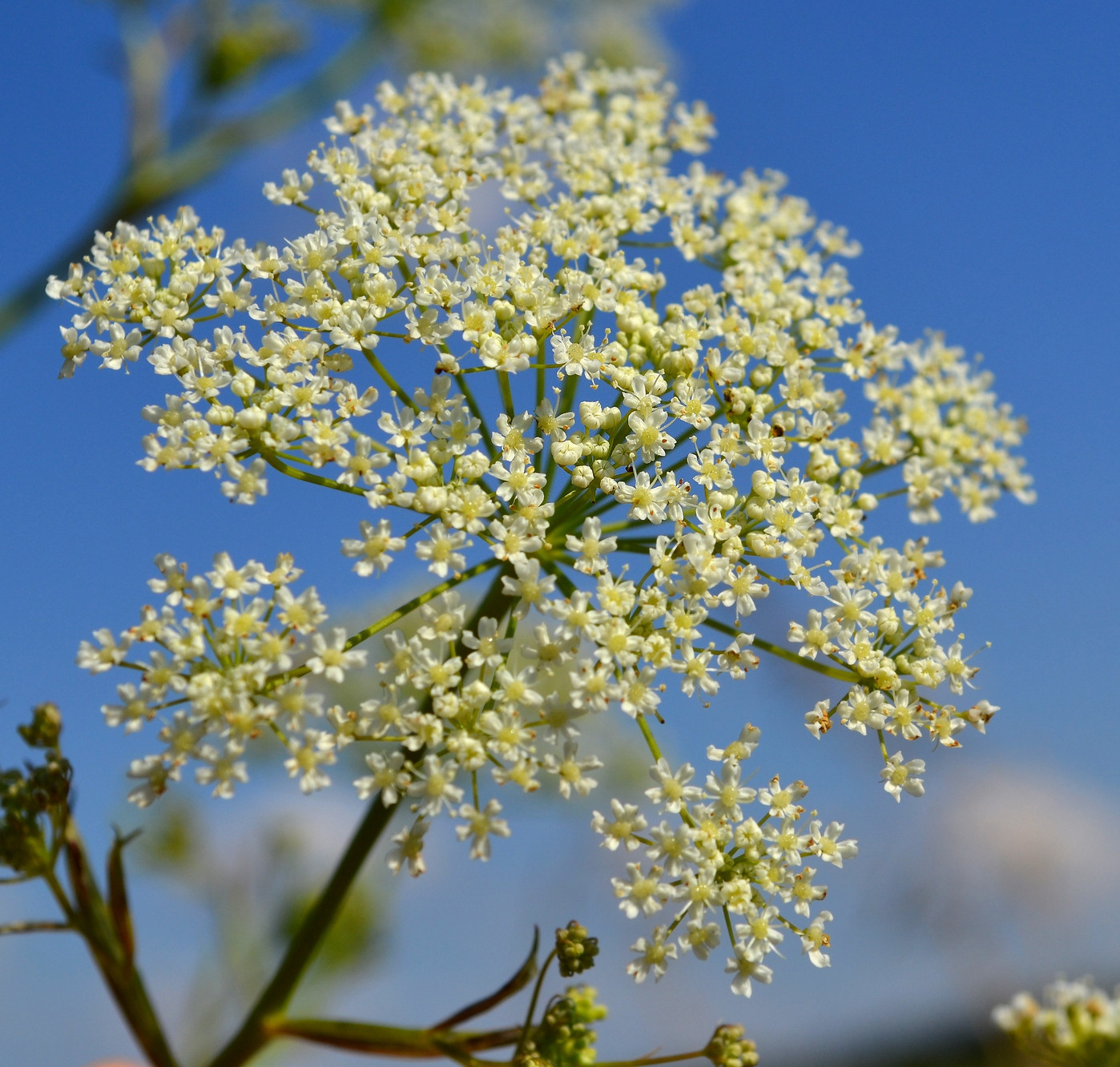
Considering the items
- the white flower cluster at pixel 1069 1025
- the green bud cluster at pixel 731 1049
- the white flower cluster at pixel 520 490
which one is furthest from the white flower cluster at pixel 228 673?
the white flower cluster at pixel 1069 1025

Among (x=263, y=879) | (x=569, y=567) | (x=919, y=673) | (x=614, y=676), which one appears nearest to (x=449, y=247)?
(x=569, y=567)

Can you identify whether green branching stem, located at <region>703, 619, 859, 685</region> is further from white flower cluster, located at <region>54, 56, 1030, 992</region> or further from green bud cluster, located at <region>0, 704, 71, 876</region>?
green bud cluster, located at <region>0, 704, 71, 876</region>

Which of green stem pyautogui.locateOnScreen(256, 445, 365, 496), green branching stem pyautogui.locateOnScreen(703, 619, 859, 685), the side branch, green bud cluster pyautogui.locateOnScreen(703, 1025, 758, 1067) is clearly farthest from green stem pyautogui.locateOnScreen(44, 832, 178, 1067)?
green branching stem pyautogui.locateOnScreen(703, 619, 859, 685)

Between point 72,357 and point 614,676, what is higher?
point 72,357

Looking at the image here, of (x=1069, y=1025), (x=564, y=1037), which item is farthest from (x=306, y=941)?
(x=1069, y=1025)

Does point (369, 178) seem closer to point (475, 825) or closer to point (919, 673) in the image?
point (475, 825)

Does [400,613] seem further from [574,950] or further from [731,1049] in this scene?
[731,1049]
